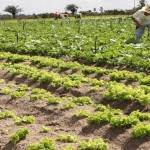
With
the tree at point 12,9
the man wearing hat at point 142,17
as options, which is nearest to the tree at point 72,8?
the tree at point 12,9

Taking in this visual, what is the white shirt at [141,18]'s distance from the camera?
16.7 m

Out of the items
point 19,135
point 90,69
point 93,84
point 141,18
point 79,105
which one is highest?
point 141,18

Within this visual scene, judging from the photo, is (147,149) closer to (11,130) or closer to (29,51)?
(11,130)

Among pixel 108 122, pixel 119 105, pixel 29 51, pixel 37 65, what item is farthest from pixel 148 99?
pixel 29 51

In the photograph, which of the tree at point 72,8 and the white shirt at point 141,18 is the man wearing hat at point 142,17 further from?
the tree at point 72,8

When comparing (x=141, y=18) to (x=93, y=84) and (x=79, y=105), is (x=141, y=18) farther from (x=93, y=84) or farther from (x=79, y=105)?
(x=79, y=105)

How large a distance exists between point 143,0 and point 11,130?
242ft

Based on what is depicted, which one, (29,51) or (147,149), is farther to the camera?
(29,51)

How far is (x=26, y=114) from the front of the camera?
8.94 m

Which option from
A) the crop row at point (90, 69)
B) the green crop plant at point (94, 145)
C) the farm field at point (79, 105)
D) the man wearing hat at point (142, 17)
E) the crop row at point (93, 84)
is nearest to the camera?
the green crop plant at point (94, 145)

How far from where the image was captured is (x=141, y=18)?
1688cm

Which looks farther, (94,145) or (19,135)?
(19,135)

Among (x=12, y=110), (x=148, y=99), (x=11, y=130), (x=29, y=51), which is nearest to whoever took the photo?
(x=11, y=130)

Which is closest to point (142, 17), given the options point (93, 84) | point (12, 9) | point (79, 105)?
point (93, 84)
